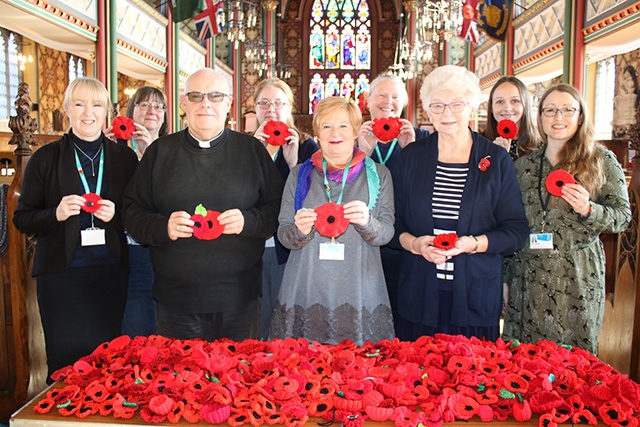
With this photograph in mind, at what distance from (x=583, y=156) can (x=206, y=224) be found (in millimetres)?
1673

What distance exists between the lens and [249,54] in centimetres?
1380

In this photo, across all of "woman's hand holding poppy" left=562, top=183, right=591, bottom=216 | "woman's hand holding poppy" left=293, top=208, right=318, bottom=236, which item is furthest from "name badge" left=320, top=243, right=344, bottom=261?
"woman's hand holding poppy" left=562, top=183, right=591, bottom=216

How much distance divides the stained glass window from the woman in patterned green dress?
18.8 m

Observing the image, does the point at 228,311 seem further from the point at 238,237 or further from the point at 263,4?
the point at 263,4

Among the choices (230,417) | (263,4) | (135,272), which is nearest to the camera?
(230,417)

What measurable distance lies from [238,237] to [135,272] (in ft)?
3.08

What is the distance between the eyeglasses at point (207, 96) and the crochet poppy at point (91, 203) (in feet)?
1.98

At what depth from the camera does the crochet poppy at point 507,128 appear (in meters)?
2.79

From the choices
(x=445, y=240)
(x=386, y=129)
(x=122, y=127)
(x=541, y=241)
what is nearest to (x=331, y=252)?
(x=445, y=240)

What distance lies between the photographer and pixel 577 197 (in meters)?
2.25

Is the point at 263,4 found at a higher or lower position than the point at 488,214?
higher

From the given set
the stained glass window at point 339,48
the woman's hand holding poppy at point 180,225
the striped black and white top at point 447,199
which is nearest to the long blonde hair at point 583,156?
the striped black and white top at point 447,199

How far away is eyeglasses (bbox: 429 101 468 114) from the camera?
Answer: 7.27 ft

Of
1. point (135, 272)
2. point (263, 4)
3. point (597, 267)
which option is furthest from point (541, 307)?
point (263, 4)
